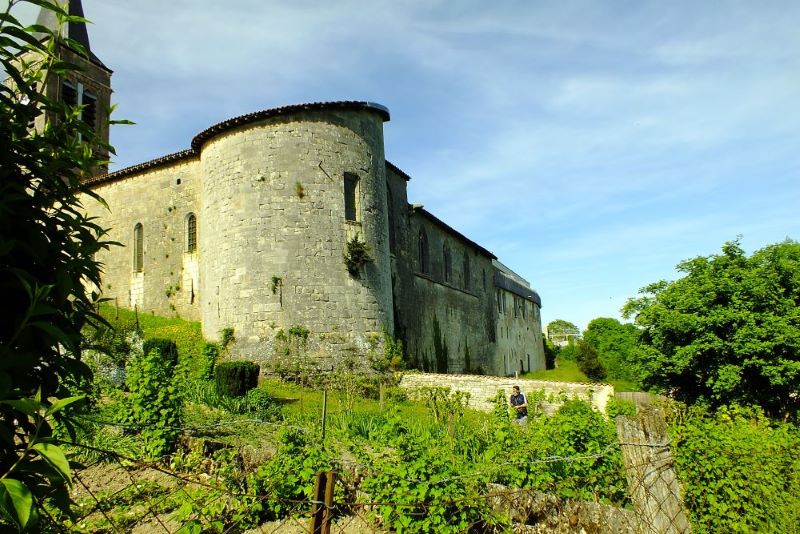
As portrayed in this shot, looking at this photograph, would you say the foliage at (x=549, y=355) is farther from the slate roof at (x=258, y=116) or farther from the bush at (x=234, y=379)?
the bush at (x=234, y=379)

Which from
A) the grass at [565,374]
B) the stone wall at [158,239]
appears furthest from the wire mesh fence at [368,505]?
the grass at [565,374]

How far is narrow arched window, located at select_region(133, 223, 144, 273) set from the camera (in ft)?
73.7

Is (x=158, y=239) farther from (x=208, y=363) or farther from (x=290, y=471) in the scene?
(x=290, y=471)

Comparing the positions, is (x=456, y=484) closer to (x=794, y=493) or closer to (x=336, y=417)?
(x=794, y=493)

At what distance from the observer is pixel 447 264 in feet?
97.3

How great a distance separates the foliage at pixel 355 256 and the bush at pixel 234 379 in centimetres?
503

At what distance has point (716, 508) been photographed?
513cm

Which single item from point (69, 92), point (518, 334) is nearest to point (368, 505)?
point (69, 92)

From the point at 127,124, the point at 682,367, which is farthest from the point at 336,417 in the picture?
the point at 682,367

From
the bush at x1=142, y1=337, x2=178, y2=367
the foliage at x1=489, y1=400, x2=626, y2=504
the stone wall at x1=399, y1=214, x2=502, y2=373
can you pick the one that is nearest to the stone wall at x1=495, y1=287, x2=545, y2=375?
the stone wall at x1=399, y1=214, x2=502, y2=373

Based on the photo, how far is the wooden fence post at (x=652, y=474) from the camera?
148 inches

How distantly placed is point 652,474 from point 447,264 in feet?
85.0

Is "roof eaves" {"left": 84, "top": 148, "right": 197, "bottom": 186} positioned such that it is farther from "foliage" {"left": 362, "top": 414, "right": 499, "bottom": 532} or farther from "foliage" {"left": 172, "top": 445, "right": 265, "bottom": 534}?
"foliage" {"left": 362, "top": 414, "right": 499, "bottom": 532}

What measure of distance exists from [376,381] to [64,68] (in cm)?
1545
